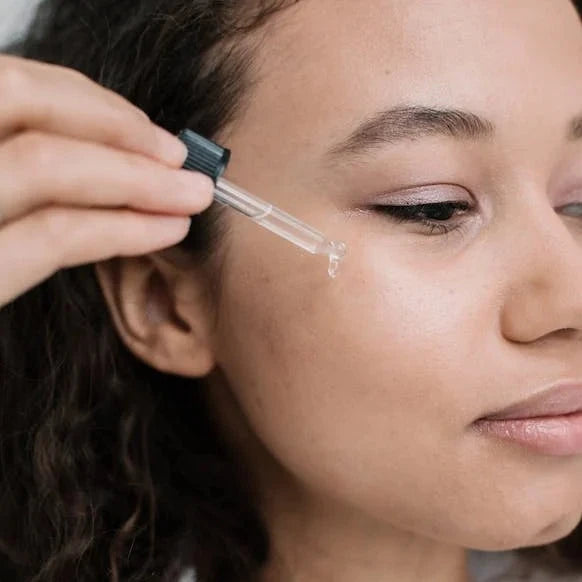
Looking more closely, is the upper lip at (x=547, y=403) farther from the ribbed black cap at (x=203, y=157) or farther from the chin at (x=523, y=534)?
the ribbed black cap at (x=203, y=157)

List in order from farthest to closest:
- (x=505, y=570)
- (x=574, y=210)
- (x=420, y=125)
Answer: (x=505, y=570) < (x=574, y=210) < (x=420, y=125)

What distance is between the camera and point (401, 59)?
0.86m

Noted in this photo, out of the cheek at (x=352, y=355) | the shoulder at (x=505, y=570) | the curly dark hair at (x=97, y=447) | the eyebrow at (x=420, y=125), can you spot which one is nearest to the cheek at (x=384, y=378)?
the cheek at (x=352, y=355)

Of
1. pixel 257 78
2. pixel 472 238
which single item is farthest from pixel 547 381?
pixel 257 78

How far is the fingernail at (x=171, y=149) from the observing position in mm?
739

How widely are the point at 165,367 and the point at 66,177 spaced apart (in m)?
0.35

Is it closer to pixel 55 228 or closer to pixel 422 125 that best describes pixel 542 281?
pixel 422 125

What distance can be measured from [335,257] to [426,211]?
10 cm

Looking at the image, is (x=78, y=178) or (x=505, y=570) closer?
(x=78, y=178)

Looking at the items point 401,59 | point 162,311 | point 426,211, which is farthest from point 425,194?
point 162,311

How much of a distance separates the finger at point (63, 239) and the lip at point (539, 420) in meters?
0.37

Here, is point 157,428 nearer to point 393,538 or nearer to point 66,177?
point 393,538

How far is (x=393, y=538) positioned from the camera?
3.51 ft

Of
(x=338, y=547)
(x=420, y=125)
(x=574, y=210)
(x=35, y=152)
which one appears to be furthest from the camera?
(x=338, y=547)
